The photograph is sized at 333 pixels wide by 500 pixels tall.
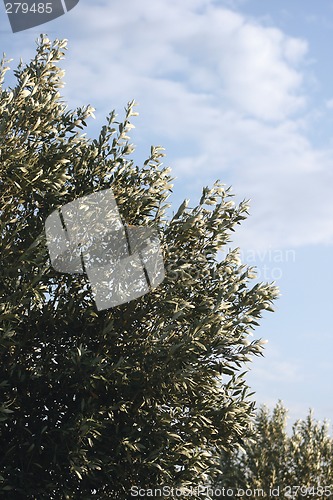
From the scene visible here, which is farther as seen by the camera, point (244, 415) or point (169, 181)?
point (169, 181)

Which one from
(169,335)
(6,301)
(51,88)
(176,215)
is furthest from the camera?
(51,88)

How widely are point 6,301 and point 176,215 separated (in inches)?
164

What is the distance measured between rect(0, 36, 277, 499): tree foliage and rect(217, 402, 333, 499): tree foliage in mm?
17186

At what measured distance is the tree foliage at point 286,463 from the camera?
3077cm

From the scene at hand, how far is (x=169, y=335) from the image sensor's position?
13711 mm

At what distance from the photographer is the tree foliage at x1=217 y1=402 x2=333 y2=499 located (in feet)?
101

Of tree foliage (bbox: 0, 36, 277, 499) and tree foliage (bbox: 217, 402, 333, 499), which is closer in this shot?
tree foliage (bbox: 0, 36, 277, 499)

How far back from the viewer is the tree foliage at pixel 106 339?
12.9m

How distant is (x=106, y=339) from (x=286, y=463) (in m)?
21.4

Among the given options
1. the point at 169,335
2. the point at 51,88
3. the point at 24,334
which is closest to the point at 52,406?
the point at 24,334

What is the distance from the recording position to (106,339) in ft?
45.0

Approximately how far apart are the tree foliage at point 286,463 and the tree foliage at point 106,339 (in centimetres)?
1719

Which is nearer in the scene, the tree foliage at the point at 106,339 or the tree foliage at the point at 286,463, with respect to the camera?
the tree foliage at the point at 106,339

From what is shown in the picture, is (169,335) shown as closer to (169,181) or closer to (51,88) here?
(169,181)
